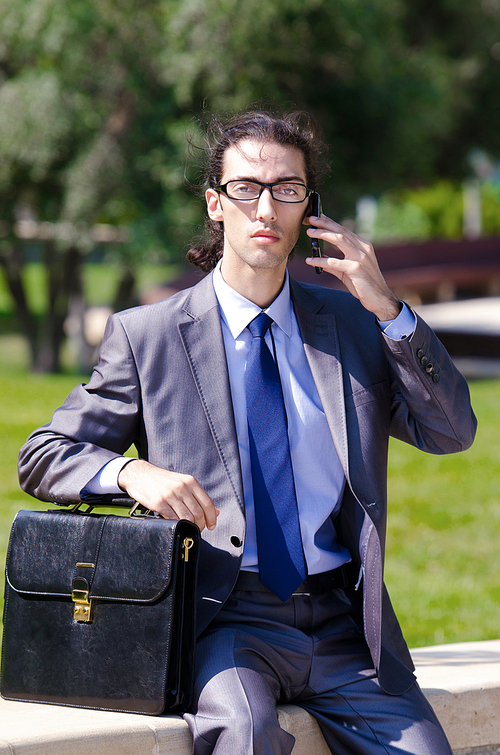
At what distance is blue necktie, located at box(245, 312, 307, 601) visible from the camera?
2500mm

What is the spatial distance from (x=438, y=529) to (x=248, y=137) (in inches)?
197

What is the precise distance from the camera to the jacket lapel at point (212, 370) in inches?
101

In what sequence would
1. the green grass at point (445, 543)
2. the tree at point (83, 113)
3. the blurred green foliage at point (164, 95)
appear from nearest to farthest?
the green grass at point (445, 543) < the blurred green foliage at point (164, 95) < the tree at point (83, 113)

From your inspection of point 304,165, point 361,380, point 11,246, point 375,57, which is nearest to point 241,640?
point 361,380

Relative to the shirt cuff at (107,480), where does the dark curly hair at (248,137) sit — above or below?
above

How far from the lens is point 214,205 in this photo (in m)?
2.89

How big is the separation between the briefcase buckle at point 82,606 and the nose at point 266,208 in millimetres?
1204

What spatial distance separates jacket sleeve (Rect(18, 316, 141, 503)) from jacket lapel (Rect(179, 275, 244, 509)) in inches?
7.6

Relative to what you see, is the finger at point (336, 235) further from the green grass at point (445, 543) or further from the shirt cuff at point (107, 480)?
the green grass at point (445, 543)

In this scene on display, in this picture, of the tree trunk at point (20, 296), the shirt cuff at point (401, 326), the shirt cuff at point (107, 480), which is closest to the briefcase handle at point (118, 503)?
the shirt cuff at point (107, 480)

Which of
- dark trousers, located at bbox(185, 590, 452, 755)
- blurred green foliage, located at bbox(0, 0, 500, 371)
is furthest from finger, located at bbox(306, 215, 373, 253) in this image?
blurred green foliage, located at bbox(0, 0, 500, 371)

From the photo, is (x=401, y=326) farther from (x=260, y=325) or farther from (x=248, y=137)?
(x=248, y=137)

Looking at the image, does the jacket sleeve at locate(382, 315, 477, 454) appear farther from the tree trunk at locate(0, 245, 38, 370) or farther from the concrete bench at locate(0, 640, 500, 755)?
the tree trunk at locate(0, 245, 38, 370)

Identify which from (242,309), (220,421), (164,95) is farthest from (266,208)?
(164,95)
